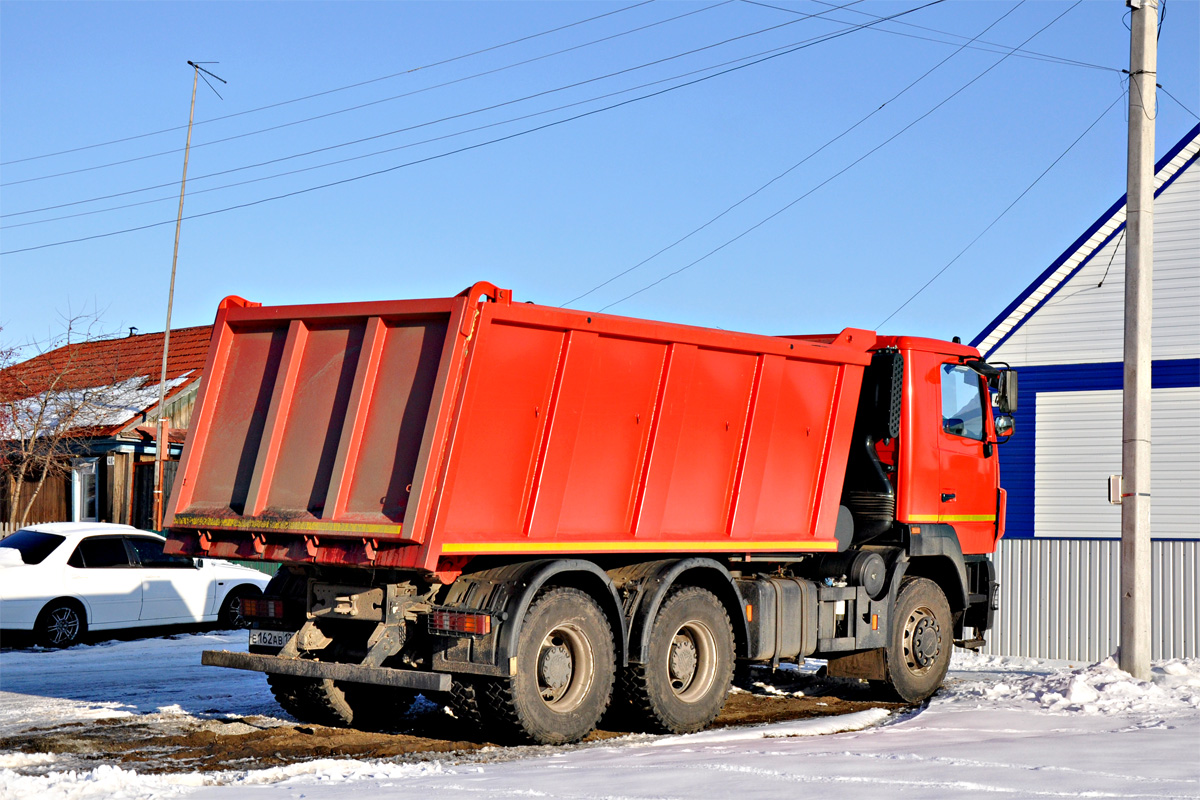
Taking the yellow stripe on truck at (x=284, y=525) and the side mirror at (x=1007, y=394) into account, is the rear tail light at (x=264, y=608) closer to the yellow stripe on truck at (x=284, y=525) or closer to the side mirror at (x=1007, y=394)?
the yellow stripe on truck at (x=284, y=525)

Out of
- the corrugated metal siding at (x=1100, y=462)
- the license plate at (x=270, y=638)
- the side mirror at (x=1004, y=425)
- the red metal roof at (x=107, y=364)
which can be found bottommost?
the license plate at (x=270, y=638)

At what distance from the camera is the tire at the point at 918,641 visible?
1134 cm

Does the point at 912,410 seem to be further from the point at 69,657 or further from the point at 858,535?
the point at 69,657

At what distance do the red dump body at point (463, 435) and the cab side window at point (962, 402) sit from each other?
2572 millimetres

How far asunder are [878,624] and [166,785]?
634cm

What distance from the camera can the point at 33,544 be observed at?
50.6ft

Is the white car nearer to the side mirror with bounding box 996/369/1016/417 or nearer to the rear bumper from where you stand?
the rear bumper

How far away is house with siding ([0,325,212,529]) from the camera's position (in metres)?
27.8

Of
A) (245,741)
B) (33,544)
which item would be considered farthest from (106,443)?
(245,741)

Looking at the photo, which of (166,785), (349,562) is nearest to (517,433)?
(349,562)

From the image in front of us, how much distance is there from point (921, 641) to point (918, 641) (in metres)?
0.04

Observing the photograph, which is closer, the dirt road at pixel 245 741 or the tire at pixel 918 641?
the dirt road at pixel 245 741

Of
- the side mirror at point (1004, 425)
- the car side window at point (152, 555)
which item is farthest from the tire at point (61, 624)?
the side mirror at point (1004, 425)

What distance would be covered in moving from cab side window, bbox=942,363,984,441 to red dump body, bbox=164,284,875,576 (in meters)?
2.57
